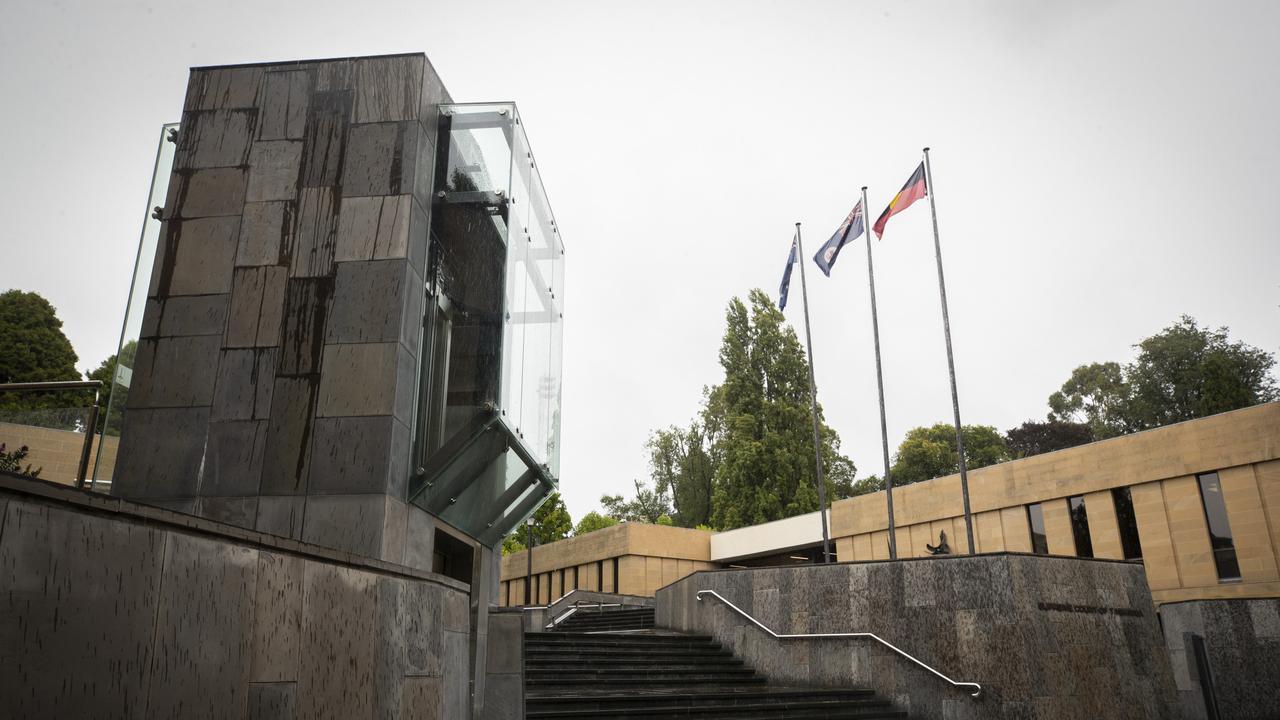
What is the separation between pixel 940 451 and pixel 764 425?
14.9 m

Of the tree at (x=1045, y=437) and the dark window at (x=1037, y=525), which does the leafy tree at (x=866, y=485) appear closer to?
the tree at (x=1045, y=437)

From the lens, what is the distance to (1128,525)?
2162cm

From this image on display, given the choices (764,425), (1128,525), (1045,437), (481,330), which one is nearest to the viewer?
(481,330)

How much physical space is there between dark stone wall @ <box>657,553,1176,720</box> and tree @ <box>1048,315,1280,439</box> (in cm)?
3053

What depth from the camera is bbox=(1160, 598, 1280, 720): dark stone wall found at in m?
12.7

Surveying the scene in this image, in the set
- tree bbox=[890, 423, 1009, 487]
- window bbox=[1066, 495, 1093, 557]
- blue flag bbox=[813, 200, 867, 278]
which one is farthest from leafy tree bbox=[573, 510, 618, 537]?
blue flag bbox=[813, 200, 867, 278]

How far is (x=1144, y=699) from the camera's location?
38.1 ft

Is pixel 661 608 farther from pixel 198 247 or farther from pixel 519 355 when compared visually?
pixel 198 247

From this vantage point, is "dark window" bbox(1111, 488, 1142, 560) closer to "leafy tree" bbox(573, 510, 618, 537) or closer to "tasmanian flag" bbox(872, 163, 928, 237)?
"tasmanian flag" bbox(872, 163, 928, 237)

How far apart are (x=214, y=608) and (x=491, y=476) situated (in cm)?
694

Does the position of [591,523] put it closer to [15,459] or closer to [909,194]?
[909,194]

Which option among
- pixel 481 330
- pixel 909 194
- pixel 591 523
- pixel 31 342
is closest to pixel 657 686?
pixel 481 330

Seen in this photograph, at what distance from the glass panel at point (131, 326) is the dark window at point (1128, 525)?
2186 centimetres

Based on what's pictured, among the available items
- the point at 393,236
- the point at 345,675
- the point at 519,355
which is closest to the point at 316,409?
the point at 393,236
